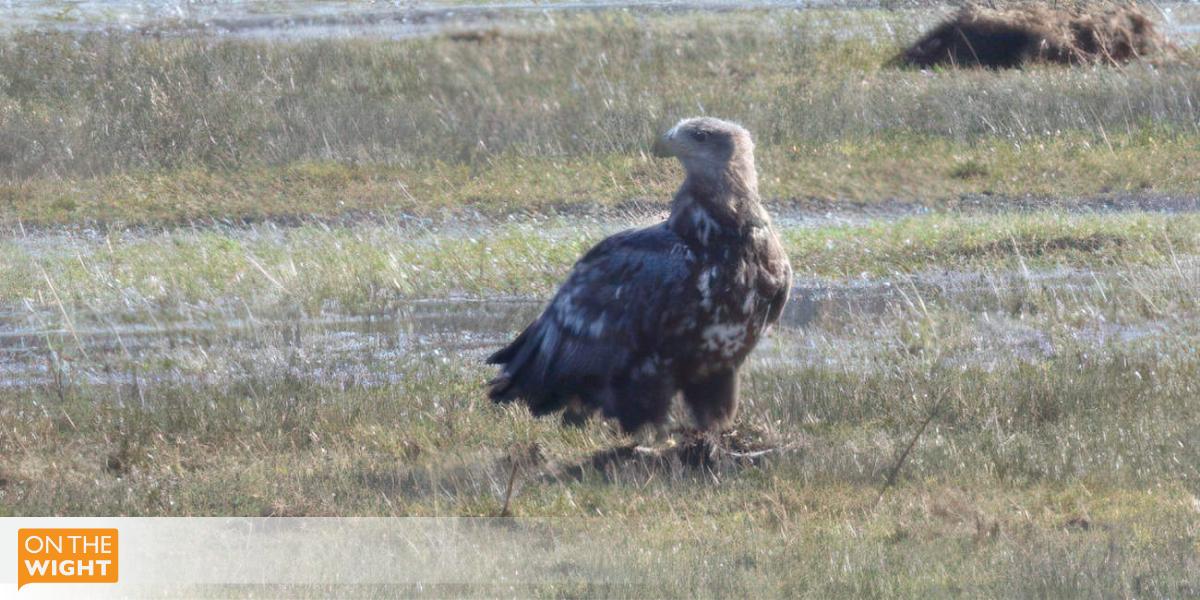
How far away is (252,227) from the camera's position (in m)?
14.8

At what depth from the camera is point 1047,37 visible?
20.7 metres

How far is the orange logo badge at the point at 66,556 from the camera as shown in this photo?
5242 millimetres

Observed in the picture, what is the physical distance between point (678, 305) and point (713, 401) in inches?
30.5

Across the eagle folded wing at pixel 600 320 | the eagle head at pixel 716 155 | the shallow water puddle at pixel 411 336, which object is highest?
the eagle head at pixel 716 155

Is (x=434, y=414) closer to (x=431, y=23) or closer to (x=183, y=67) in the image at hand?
(x=183, y=67)

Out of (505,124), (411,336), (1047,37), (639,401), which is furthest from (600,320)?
(1047,37)

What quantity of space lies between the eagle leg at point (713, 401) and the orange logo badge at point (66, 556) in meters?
2.54

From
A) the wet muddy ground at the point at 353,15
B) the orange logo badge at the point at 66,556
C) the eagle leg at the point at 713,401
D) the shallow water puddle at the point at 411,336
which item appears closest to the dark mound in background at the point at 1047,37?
the wet muddy ground at the point at 353,15

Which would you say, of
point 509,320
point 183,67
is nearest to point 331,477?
point 509,320

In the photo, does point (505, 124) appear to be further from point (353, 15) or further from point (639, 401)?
point (639, 401)

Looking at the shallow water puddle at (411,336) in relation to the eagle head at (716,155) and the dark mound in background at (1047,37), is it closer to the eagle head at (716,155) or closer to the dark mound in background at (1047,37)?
the eagle head at (716,155)

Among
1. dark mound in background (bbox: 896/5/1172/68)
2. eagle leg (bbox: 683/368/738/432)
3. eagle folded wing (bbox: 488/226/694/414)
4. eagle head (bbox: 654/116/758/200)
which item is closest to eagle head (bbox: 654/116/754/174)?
eagle head (bbox: 654/116/758/200)

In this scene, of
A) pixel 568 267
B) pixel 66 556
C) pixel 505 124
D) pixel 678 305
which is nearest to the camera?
pixel 66 556

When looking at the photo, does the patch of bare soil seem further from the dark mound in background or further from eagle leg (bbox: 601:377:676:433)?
the dark mound in background
